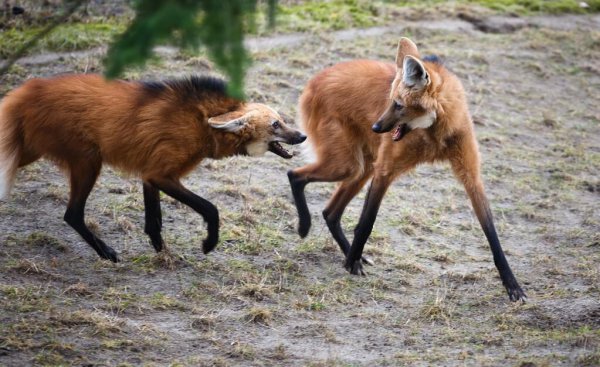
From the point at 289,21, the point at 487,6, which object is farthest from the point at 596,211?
the point at 487,6

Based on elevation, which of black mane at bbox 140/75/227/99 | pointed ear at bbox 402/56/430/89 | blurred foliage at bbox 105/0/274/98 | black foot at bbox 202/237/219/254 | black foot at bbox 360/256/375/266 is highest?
blurred foliage at bbox 105/0/274/98

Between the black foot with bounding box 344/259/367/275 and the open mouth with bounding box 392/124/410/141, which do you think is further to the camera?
the black foot with bounding box 344/259/367/275

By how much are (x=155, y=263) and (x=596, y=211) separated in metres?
3.47

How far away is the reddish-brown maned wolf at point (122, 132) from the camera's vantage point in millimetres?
4500

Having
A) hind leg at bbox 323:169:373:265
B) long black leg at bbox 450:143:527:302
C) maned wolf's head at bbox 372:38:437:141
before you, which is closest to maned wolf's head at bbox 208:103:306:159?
maned wolf's head at bbox 372:38:437:141

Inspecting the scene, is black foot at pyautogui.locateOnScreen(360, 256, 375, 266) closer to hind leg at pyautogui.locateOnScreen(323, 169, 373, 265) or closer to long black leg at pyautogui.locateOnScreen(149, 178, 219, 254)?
hind leg at pyautogui.locateOnScreen(323, 169, 373, 265)

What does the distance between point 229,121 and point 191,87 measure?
35 centimetres

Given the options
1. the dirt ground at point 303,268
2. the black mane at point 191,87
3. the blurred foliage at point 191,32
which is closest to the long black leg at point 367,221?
the dirt ground at point 303,268

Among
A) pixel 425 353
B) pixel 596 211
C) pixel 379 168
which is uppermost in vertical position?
pixel 379 168

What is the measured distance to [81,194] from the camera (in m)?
4.50

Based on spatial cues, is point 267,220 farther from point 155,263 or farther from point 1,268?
point 1,268

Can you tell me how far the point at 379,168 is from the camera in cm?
492

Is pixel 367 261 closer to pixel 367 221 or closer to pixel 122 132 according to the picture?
pixel 367 221

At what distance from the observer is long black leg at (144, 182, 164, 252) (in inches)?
186
